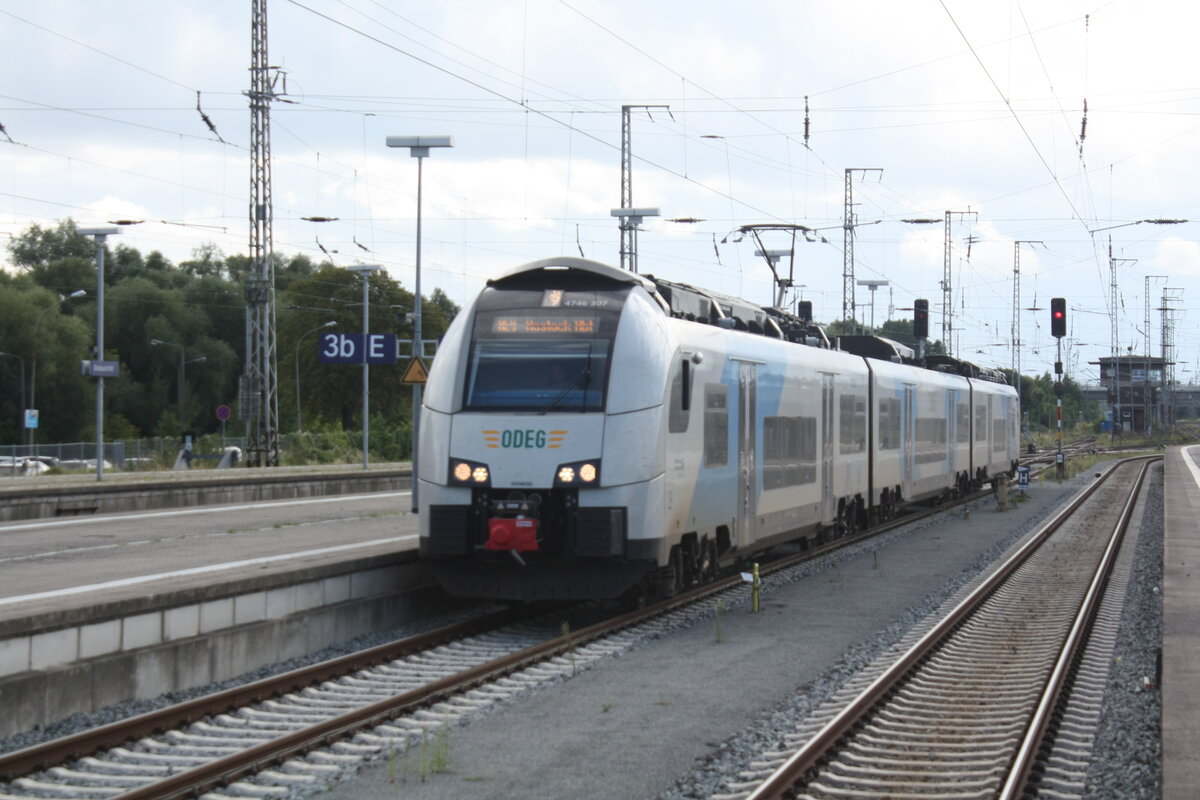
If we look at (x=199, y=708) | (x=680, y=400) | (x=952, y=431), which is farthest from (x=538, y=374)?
(x=952, y=431)

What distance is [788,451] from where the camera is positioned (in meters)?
18.6

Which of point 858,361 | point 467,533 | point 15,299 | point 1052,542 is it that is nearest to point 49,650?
point 467,533

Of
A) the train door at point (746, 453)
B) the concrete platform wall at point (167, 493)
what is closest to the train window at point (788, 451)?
the train door at point (746, 453)

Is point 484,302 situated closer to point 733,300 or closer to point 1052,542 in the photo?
point 733,300

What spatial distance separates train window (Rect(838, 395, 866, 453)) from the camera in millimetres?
22078

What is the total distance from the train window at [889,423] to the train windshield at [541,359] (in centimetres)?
1250

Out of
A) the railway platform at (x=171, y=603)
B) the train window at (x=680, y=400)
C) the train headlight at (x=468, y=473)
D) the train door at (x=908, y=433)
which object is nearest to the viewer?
the railway platform at (x=171, y=603)

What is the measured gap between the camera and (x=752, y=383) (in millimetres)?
16812

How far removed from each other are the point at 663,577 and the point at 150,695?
5.69 meters

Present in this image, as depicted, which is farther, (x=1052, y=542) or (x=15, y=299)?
(x=15, y=299)

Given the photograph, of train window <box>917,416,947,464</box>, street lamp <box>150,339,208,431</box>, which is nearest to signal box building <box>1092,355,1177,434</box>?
street lamp <box>150,339,208,431</box>

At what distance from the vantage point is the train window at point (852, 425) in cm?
2208

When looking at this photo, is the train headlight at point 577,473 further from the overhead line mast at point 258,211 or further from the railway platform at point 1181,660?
the overhead line mast at point 258,211

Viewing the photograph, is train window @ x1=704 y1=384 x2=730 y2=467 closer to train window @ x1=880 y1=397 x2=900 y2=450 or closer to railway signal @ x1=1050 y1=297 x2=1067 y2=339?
train window @ x1=880 y1=397 x2=900 y2=450
